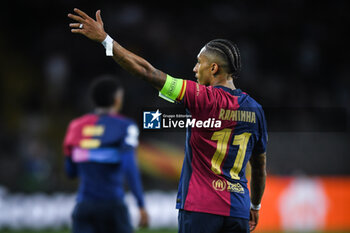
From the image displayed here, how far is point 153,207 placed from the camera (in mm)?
11062

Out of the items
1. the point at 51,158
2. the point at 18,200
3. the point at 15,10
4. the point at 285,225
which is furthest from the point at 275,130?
the point at 15,10

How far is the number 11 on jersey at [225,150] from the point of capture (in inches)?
145

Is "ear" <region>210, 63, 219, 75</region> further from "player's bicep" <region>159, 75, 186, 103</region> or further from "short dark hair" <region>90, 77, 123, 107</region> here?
"short dark hair" <region>90, 77, 123, 107</region>

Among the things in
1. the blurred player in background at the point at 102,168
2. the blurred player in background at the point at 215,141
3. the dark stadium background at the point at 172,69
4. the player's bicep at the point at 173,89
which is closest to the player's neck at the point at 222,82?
the blurred player in background at the point at 215,141

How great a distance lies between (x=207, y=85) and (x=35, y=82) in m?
10.7

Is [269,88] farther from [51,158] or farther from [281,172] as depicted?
[51,158]

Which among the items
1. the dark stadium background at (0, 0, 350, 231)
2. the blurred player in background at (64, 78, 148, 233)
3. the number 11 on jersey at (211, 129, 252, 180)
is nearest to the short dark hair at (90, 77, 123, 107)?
the blurred player in background at (64, 78, 148, 233)

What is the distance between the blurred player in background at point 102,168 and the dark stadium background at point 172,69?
594cm

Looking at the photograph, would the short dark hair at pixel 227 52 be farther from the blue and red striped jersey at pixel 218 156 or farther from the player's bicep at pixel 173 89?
the player's bicep at pixel 173 89

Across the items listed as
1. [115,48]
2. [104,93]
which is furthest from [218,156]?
[104,93]

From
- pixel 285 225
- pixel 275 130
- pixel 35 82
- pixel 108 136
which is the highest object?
pixel 35 82

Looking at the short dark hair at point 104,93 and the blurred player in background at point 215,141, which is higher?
the short dark hair at point 104,93

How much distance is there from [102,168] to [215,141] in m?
1.49

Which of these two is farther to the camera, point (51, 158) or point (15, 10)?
point (15, 10)
